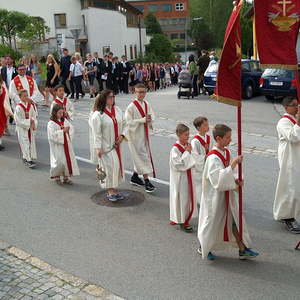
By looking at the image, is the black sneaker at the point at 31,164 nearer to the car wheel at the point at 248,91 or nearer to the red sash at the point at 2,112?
the red sash at the point at 2,112

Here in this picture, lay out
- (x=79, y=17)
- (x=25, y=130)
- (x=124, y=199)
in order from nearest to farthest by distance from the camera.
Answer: (x=124, y=199) → (x=25, y=130) → (x=79, y=17)

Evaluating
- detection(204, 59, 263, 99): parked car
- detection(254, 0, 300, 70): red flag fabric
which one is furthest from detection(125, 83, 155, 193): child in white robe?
detection(204, 59, 263, 99): parked car

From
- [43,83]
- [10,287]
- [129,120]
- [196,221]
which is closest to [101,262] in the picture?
[10,287]

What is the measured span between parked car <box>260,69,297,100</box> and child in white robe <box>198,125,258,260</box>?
13643mm

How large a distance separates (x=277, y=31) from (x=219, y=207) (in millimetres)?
2046

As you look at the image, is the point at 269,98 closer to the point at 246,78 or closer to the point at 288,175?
the point at 246,78

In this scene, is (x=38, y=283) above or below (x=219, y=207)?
below

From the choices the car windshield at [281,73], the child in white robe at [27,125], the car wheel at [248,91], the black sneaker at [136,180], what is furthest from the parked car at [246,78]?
the black sneaker at [136,180]

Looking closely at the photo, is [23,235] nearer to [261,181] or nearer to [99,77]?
[261,181]

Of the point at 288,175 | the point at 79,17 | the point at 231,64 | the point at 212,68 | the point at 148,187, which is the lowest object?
the point at 148,187

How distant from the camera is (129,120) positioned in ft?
27.4

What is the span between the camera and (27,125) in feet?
32.9

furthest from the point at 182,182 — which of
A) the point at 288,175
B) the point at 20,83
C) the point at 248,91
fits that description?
the point at 248,91

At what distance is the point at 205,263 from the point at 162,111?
38.6 feet
